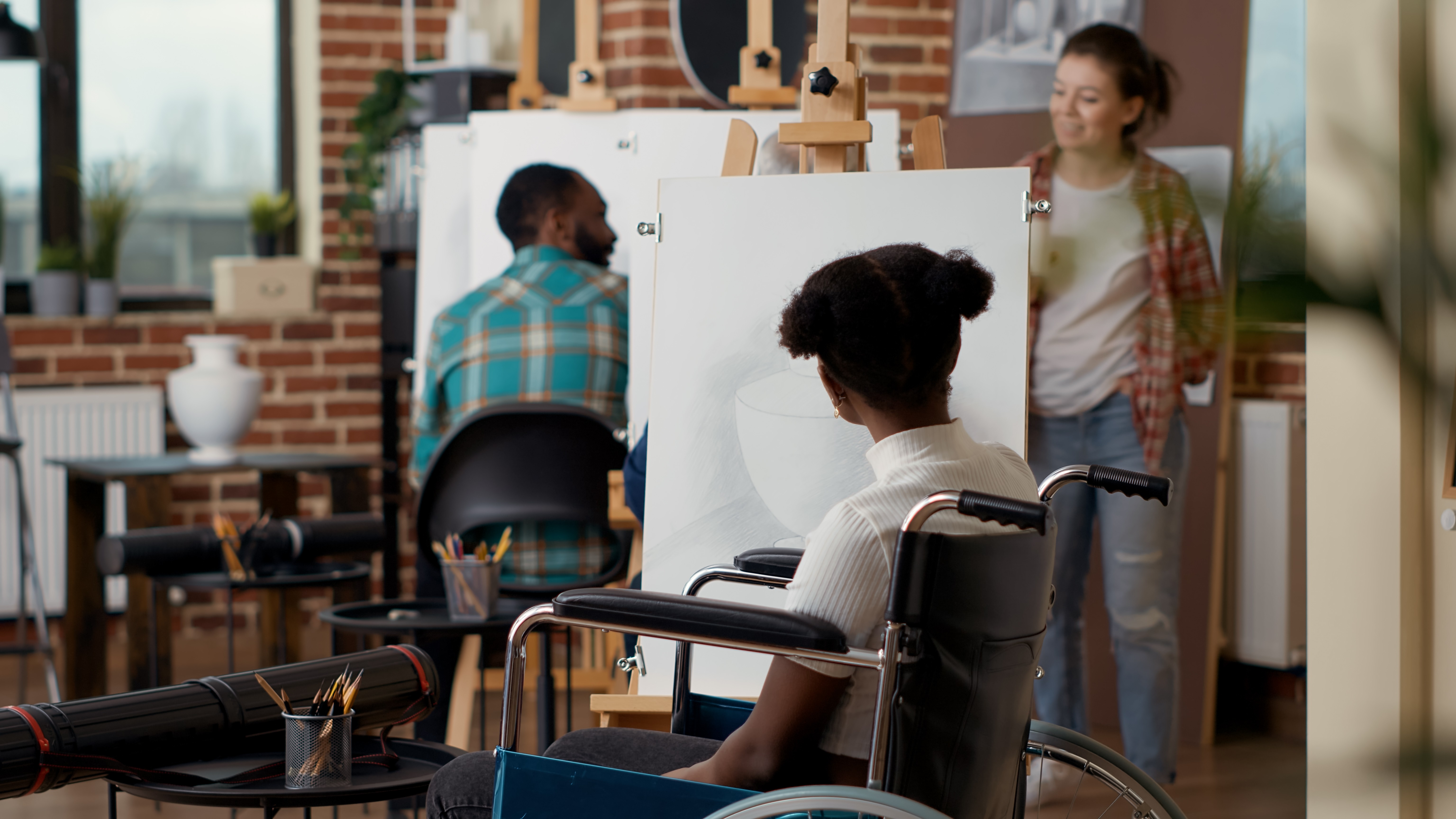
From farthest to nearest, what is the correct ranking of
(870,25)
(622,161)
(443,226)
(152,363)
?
(152,363) → (870,25) → (443,226) → (622,161)

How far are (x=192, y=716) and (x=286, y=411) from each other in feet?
10.1

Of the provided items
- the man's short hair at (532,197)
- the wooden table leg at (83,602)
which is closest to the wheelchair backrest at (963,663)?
the man's short hair at (532,197)

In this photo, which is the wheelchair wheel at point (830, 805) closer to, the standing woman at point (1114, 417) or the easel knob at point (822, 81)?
the easel knob at point (822, 81)

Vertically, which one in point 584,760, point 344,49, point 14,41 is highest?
point 344,49

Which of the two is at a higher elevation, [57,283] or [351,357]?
[57,283]

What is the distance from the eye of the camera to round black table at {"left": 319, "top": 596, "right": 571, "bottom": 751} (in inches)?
81.9

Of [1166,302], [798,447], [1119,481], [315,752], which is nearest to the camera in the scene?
[1166,302]

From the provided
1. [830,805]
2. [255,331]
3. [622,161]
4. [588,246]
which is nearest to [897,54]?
[622,161]

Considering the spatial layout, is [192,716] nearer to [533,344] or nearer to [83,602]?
[533,344]

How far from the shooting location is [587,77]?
314cm

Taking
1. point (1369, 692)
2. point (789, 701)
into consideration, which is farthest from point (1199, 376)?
point (789, 701)

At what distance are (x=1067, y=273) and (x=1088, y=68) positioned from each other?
2626 mm

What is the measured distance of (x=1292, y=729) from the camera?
10.9 ft

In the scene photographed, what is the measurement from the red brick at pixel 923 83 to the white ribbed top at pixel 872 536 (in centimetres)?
288
